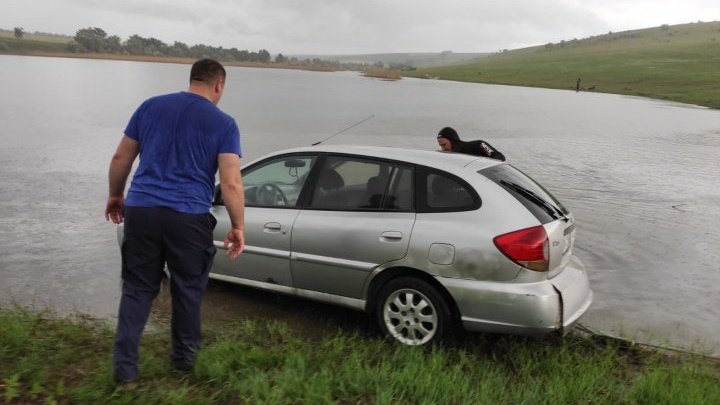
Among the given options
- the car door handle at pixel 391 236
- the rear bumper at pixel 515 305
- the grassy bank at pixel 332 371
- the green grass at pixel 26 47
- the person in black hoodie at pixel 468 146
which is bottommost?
the grassy bank at pixel 332 371

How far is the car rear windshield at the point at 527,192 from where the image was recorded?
14.0ft

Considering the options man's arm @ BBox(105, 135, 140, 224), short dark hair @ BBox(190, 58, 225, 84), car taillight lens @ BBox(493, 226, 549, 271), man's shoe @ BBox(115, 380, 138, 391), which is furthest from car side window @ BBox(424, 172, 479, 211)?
man's shoe @ BBox(115, 380, 138, 391)

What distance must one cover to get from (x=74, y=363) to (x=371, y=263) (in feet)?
6.68

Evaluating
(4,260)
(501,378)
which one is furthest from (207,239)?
(4,260)

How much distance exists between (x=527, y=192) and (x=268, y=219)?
206cm

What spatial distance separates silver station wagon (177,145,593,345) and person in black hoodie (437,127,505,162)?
6.52 ft

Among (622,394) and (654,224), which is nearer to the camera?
(622,394)

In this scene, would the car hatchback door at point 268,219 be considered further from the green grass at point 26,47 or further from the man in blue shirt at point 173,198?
the green grass at point 26,47

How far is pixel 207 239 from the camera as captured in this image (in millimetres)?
3490

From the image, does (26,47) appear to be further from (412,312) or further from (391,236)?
(412,312)

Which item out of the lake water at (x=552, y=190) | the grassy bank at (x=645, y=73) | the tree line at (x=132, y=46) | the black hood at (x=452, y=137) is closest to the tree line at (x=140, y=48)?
the tree line at (x=132, y=46)

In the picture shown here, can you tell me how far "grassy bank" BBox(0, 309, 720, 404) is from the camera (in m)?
3.29

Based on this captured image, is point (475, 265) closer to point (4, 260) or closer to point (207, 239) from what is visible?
point (207, 239)

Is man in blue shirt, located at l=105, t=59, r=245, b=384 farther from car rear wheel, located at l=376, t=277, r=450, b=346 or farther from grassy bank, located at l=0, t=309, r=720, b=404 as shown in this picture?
car rear wheel, located at l=376, t=277, r=450, b=346
